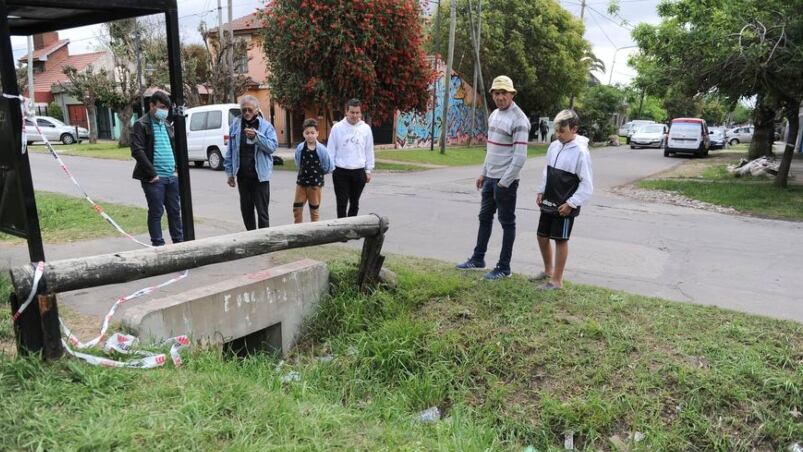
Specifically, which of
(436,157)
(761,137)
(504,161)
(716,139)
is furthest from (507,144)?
(716,139)

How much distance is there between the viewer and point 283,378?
13.1 ft

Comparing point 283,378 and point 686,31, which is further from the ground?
point 686,31

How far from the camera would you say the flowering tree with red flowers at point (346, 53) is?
1530 cm

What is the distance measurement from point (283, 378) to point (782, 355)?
3340mm

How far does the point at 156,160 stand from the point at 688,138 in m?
25.3

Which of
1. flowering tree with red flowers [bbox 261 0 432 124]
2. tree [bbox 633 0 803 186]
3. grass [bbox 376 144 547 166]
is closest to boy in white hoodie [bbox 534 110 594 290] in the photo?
tree [bbox 633 0 803 186]

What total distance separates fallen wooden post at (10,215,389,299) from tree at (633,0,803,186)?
9.70 meters

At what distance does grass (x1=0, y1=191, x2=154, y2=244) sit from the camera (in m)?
7.50

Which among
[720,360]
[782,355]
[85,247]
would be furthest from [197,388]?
[85,247]

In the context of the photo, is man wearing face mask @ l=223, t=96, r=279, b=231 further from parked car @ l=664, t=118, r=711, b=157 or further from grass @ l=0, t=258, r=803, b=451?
parked car @ l=664, t=118, r=711, b=157

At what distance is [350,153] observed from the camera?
6895 mm

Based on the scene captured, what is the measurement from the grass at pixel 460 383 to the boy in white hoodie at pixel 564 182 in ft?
1.80

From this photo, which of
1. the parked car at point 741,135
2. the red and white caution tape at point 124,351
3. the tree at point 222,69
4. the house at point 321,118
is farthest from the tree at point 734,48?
the parked car at point 741,135

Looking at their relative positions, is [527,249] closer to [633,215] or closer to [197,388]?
[633,215]
